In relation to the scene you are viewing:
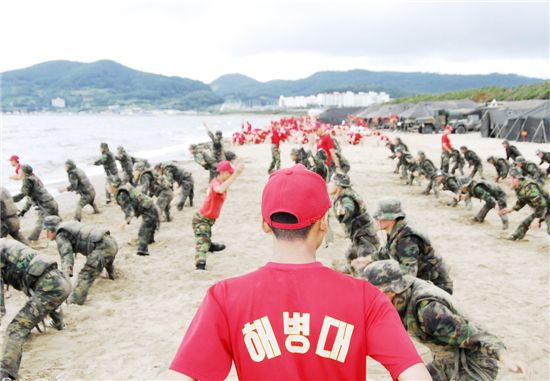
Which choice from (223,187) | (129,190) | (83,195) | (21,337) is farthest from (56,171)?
(21,337)

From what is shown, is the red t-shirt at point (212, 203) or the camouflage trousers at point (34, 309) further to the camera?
the red t-shirt at point (212, 203)

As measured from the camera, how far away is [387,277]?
3.07 metres

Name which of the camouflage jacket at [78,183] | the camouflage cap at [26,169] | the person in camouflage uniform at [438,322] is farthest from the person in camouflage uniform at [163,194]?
the person in camouflage uniform at [438,322]

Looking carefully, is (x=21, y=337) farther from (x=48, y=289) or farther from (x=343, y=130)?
(x=343, y=130)

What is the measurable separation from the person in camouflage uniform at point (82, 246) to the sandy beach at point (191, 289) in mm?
348

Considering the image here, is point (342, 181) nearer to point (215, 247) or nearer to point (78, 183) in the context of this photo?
point (215, 247)

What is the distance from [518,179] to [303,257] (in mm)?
8267

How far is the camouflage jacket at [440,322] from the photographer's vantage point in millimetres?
3092

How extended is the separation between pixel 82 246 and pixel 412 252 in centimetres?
445

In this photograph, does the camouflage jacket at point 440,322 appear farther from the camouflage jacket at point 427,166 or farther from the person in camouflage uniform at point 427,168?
the camouflage jacket at point 427,166

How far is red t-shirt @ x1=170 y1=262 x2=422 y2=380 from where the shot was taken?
1.47 m

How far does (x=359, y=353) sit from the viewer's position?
4.92ft

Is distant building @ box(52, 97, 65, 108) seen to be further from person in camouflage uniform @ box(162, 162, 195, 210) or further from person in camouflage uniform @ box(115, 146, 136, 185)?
person in camouflage uniform @ box(162, 162, 195, 210)

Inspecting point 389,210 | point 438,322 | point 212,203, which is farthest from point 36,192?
point 438,322
